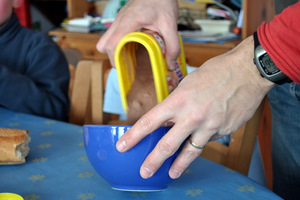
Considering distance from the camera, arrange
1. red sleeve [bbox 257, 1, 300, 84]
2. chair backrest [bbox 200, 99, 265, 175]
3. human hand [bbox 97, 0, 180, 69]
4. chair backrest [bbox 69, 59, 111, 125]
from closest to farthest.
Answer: red sleeve [bbox 257, 1, 300, 84], human hand [bbox 97, 0, 180, 69], chair backrest [bbox 200, 99, 265, 175], chair backrest [bbox 69, 59, 111, 125]

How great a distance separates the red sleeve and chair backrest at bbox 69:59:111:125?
2.28ft

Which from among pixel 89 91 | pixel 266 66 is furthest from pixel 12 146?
pixel 89 91

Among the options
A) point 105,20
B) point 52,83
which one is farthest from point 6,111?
point 105,20

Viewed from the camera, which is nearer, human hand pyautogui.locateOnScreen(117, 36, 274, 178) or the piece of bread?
human hand pyautogui.locateOnScreen(117, 36, 274, 178)

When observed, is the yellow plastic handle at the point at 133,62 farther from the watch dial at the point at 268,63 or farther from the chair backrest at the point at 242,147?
the chair backrest at the point at 242,147

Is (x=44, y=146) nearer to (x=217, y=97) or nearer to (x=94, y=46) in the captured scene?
(x=217, y=97)

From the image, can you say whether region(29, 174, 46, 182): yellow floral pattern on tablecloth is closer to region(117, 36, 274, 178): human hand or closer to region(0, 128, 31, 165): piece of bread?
region(0, 128, 31, 165): piece of bread

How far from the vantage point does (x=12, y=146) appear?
0.67 m

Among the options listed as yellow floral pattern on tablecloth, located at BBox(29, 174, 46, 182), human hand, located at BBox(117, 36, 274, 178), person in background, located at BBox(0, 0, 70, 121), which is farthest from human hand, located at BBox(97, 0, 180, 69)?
person in background, located at BBox(0, 0, 70, 121)

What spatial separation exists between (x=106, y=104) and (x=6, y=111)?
304mm

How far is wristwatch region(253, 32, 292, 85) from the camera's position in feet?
1.69

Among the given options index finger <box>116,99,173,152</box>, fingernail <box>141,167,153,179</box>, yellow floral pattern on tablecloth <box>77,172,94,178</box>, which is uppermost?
index finger <box>116,99,173,152</box>

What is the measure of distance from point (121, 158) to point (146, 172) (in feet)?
0.13

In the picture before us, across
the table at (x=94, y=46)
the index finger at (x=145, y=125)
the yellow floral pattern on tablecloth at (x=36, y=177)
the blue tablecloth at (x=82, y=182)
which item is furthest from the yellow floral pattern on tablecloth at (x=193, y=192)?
the table at (x=94, y=46)
